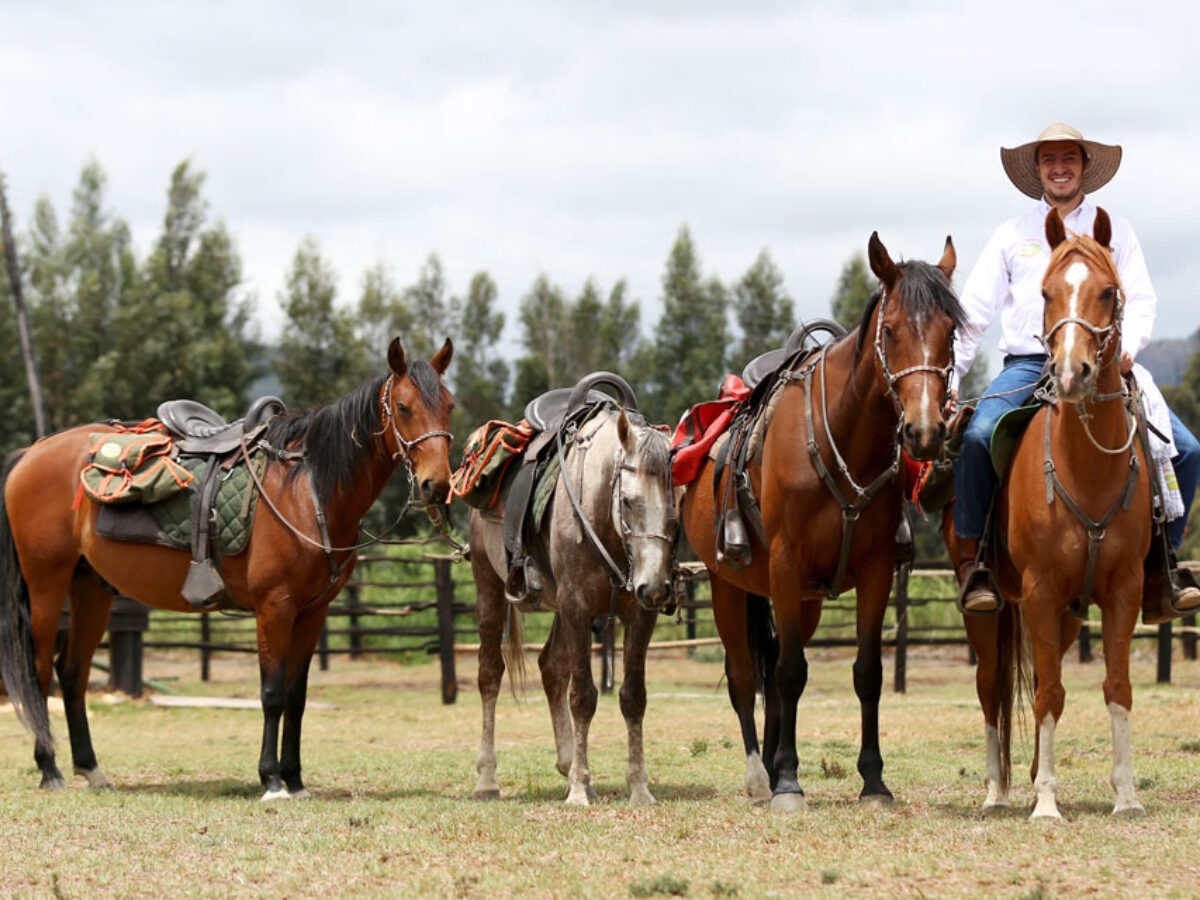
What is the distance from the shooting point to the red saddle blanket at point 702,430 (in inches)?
329

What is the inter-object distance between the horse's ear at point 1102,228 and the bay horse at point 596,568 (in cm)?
242

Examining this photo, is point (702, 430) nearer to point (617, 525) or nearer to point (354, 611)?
point (617, 525)

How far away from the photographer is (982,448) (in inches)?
271

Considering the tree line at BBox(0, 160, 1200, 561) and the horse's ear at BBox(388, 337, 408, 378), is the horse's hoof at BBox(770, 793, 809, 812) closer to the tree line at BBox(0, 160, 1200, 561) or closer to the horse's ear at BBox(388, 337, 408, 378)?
the horse's ear at BBox(388, 337, 408, 378)

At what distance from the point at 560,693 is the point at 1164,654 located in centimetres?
1049

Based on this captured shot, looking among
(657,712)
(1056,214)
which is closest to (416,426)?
(1056,214)

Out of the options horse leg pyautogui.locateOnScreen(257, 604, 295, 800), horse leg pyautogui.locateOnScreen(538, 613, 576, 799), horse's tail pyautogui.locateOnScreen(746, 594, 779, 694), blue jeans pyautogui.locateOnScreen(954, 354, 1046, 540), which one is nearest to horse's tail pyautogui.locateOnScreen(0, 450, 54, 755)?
horse leg pyautogui.locateOnScreen(257, 604, 295, 800)

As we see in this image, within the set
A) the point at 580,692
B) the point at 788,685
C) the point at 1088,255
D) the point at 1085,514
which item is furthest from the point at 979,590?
the point at 580,692

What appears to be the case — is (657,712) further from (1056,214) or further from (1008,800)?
(1056,214)

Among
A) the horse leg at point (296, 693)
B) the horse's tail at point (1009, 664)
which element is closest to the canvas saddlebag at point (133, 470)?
the horse leg at point (296, 693)

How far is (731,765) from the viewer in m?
9.84

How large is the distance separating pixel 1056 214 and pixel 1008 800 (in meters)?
2.85

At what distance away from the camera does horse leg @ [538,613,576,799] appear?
871 centimetres

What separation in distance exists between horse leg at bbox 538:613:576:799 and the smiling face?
362cm
